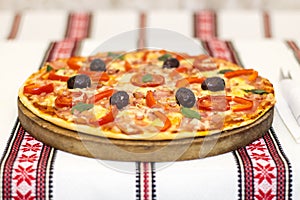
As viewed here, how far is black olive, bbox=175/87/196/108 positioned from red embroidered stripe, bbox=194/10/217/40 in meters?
1.33

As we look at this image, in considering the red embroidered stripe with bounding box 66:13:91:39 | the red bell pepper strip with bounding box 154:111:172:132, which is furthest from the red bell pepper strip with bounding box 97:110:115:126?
the red embroidered stripe with bounding box 66:13:91:39

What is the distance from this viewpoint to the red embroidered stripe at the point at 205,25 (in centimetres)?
320

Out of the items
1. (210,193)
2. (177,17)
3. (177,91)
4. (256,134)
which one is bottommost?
(210,193)

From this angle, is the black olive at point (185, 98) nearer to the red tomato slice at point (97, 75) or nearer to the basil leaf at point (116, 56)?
the red tomato slice at point (97, 75)

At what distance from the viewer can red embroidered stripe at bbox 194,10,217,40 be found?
320 centimetres

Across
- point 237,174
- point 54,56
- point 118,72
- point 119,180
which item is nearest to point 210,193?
point 237,174

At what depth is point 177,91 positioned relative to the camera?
6.22 feet

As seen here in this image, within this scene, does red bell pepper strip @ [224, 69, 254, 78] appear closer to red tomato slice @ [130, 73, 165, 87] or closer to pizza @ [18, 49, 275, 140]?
pizza @ [18, 49, 275, 140]

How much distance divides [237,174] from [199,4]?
1859 millimetres

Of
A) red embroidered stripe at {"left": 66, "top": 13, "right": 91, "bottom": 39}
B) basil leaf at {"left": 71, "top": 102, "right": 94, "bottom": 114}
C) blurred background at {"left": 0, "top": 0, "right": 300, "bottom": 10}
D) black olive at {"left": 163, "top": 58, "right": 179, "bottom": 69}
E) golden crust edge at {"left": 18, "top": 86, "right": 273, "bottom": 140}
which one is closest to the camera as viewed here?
golden crust edge at {"left": 18, "top": 86, "right": 273, "bottom": 140}

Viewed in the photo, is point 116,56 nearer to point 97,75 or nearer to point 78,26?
point 97,75

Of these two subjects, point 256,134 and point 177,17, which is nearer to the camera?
point 256,134

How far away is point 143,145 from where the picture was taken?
5.58 feet

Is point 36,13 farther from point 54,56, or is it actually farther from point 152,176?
point 152,176
